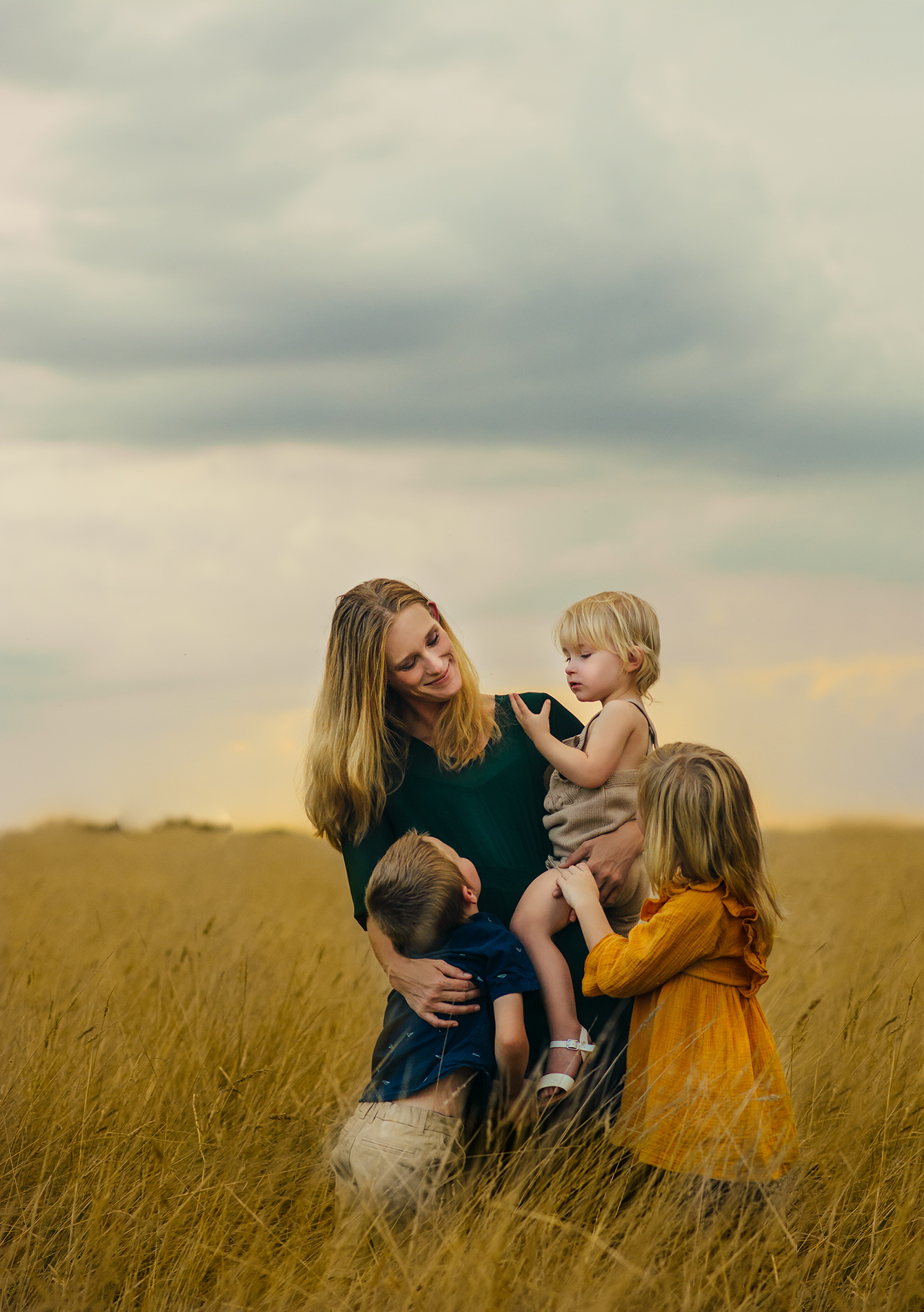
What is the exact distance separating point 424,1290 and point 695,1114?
0.97 metres

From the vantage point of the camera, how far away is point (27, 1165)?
14.1ft

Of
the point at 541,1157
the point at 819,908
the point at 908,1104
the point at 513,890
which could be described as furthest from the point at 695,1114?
the point at 819,908

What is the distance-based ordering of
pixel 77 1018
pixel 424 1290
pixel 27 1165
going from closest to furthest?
pixel 424 1290, pixel 27 1165, pixel 77 1018

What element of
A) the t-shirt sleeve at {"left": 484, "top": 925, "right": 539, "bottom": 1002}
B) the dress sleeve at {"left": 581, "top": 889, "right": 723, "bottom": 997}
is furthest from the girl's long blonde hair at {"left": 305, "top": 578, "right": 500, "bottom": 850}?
the dress sleeve at {"left": 581, "top": 889, "right": 723, "bottom": 997}

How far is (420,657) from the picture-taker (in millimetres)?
3787

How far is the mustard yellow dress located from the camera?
10.9 ft

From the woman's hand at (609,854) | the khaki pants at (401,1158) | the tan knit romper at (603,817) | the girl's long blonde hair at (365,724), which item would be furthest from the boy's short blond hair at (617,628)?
the khaki pants at (401,1158)

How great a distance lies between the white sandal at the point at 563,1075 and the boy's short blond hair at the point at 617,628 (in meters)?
1.22

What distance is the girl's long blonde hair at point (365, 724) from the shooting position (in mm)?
3775

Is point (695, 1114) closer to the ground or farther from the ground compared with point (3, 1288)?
farther from the ground

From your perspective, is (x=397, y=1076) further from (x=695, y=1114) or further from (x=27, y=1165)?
(x=27, y=1165)

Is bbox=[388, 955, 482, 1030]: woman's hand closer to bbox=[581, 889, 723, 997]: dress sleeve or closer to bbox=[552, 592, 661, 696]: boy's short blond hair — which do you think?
bbox=[581, 889, 723, 997]: dress sleeve

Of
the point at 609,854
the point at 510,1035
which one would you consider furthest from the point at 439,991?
the point at 609,854

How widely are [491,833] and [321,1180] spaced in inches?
57.7
